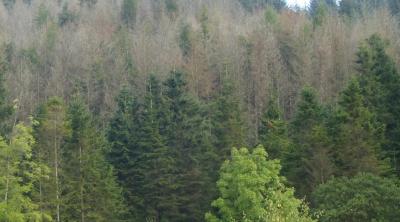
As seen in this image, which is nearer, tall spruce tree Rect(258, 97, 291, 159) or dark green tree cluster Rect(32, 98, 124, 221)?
dark green tree cluster Rect(32, 98, 124, 221)

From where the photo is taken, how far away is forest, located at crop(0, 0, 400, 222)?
35.6 metres

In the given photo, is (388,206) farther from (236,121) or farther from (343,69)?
(343,69)

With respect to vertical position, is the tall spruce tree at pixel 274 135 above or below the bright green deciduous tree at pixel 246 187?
above

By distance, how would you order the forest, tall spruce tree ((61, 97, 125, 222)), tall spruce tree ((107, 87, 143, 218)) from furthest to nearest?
tall spruce tree ((107, 87, 143, 218)), tall spruce tree ((61, 97, 125, 222)), the forest

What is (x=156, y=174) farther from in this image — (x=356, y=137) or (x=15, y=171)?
(x=15, y=171)

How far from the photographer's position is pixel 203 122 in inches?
2016

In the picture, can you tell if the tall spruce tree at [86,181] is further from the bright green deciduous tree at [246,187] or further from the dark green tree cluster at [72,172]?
the bright green deciduous tree at [246,187]

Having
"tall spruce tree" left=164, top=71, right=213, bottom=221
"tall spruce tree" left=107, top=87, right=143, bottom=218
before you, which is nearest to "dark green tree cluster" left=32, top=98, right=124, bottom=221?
"tall spruce tree" left=107, top=87, right=143, bottom=218

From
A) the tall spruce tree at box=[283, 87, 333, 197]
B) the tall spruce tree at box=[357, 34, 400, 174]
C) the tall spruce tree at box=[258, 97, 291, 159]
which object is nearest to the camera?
the tall spruce tree at box=[283, 87, 333, 197]

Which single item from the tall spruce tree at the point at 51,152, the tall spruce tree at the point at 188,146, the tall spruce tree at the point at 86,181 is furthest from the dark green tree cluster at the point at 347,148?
the tall spruce tree at the point at 51,152

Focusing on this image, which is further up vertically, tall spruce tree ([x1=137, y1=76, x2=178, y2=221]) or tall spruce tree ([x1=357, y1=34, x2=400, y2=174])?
tall spruce tree ([x1=357, y1=34, x2=400, y2=174])

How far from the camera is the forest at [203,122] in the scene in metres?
35.6

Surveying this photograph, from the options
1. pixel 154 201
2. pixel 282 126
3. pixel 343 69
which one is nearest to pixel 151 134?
pixel 154 201

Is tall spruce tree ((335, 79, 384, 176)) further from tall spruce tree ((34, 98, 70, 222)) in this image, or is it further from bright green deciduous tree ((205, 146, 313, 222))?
tall spruce tree ((34, 98, 70, 222))
